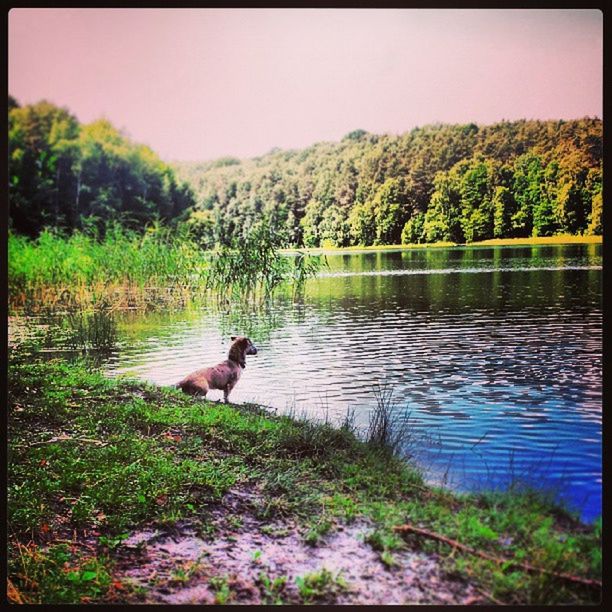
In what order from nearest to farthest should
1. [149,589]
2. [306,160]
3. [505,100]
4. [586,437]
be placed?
[149,589] → [586,437] → [505,100] → [306,160]

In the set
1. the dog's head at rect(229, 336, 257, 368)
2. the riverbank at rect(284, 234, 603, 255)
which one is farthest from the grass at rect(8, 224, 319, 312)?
the dog's head at rect(229, 336, 257, 368)

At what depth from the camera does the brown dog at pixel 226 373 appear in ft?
14.5

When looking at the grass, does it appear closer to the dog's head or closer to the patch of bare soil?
the dog's head

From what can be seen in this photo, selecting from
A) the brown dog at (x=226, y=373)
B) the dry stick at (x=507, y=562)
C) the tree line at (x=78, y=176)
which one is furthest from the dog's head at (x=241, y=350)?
the dry stick at (x=507, y=562)

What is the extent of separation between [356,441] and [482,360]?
888mm

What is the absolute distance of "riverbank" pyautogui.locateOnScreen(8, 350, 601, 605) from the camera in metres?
3.47

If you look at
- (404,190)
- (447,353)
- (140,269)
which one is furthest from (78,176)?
(447,353)

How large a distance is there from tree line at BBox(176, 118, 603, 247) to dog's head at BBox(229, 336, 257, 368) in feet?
2.37

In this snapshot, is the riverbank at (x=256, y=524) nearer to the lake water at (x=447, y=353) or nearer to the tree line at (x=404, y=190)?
the lake water at (x=447, y=353)

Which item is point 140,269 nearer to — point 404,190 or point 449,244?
point 404,190

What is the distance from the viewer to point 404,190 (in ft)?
14.8

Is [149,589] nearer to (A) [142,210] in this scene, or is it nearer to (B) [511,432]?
(B) [511,432]

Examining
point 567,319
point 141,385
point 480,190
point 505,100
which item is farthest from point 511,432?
point 141,385

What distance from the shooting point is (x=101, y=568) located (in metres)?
3.48
